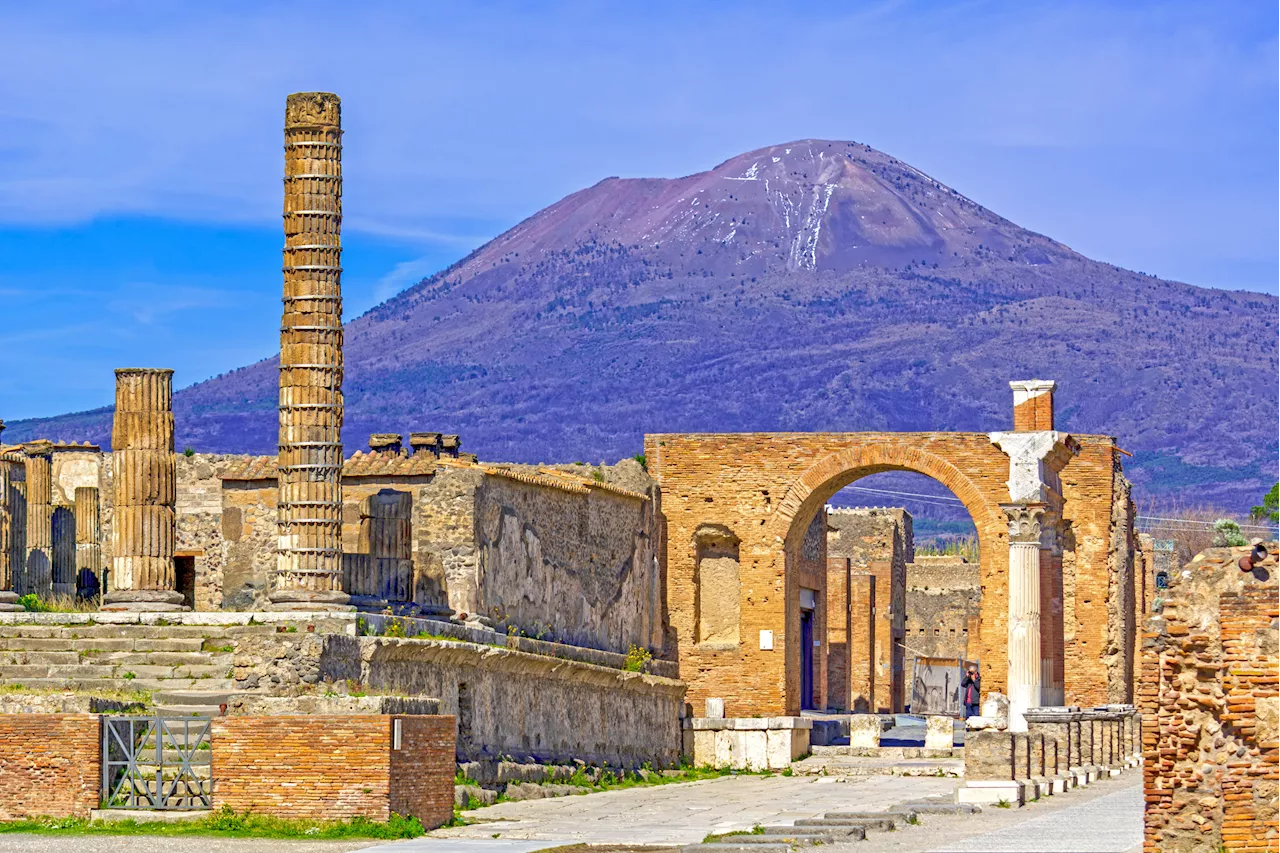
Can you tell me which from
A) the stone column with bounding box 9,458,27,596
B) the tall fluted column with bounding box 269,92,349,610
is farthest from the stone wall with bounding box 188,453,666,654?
the stone column with bounding box 9,458,27,596

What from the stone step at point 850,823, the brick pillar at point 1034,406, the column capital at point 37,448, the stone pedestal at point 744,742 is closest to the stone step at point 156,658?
Answer: the stone step at point 850,823

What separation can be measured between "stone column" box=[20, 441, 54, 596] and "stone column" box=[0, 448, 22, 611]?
219 centimetres

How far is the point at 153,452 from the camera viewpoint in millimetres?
29000

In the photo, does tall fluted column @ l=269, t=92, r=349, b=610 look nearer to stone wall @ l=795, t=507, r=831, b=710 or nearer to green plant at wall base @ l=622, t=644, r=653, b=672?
green plant at wall base @ l=622, t=644, r=653, b=672

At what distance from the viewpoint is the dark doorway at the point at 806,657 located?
4722cm

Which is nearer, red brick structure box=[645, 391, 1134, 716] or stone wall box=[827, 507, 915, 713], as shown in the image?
red brick structure box=[645, 391, 1134, 716]

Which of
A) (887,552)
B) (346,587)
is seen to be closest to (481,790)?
(346,587)

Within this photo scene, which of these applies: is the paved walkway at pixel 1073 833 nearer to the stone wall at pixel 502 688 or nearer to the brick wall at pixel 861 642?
the stone wall at pixel 502 688

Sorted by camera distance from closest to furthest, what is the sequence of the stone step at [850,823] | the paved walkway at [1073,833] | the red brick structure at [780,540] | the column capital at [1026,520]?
the paved walkway at [1073,833] → the stone step at [850,823] → the column capital at [1026,520] → the red brick structure at [780,540]

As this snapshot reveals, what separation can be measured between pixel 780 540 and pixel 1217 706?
21.5m

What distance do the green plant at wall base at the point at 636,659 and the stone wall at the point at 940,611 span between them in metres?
30.6

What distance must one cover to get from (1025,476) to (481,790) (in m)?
9.21

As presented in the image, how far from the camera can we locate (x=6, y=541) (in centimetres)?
2914

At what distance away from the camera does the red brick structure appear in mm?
37812
